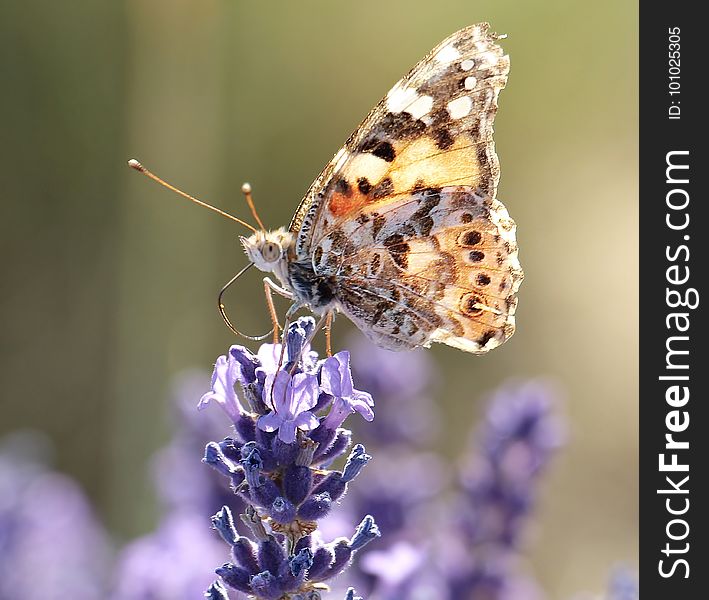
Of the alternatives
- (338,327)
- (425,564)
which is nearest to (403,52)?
(338,327)

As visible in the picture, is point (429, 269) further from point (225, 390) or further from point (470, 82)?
point (225, 390)

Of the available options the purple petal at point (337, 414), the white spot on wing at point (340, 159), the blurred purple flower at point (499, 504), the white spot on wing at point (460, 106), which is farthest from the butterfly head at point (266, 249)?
the blurred purple flower at point (499, 504)

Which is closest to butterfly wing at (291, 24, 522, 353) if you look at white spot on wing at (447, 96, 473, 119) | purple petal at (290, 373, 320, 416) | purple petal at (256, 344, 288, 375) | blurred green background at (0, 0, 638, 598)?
white spot on wing at (447, 96, 473, 119)

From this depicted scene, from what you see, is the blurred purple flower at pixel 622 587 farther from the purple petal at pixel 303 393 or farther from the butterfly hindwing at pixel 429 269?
the purple petal at pixel 303 393

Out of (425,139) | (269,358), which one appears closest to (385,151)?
(425,139)

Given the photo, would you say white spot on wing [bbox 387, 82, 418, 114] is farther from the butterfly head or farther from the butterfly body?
the butterfly head

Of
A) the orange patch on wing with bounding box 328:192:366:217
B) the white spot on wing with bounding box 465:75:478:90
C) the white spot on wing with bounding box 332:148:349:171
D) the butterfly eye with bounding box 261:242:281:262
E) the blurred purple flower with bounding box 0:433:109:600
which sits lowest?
the blurred purple flower with bounding box 0:433:109:600
